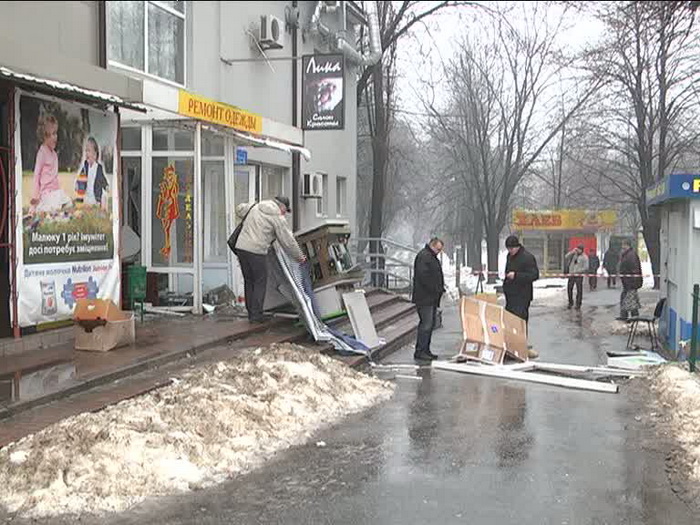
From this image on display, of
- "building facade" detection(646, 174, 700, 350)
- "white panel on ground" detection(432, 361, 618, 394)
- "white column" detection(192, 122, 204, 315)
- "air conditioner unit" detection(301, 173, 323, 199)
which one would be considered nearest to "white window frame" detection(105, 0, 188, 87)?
"white column" detection(192, 122, 204, 315)

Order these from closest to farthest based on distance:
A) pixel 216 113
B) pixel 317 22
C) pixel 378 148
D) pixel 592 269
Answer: pixel 216 113 < pixel 317 22 < pixel 378 148 < pixel 592 269

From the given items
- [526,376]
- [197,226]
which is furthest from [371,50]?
[526,376]

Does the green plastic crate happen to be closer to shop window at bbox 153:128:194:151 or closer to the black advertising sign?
shop window at bbox 153:128:194:151

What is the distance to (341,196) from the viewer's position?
22406mm

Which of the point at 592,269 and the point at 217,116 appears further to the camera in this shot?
the point at 592,269

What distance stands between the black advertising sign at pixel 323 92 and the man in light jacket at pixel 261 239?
595 cm

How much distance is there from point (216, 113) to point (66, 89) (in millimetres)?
3758

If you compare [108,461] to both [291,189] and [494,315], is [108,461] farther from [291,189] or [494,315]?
[291,189]

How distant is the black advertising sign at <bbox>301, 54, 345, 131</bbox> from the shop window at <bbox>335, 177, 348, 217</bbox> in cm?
565

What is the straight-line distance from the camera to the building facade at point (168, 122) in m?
8.10

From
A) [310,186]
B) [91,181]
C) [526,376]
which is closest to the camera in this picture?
[91,181]

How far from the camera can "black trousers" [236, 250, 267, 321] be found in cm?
1048

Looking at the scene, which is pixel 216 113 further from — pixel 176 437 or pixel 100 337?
pixel 176 437

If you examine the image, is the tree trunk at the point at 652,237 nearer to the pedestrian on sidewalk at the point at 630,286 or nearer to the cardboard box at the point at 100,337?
the pedestrian on sidewalk at the point at 630,286
